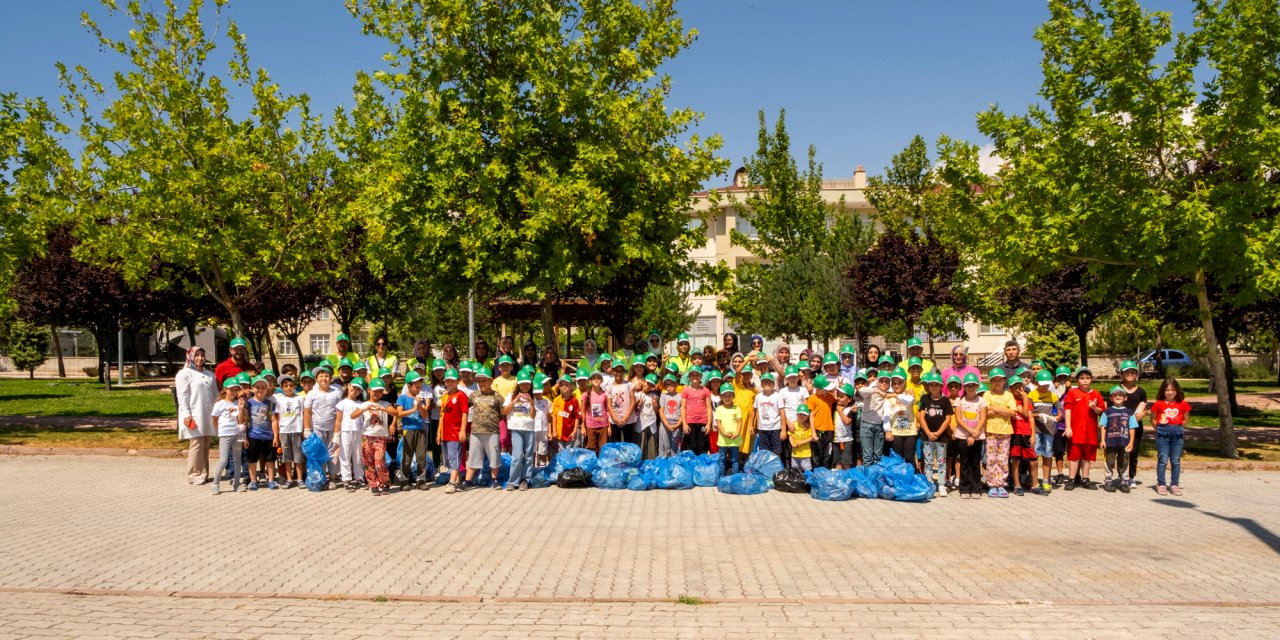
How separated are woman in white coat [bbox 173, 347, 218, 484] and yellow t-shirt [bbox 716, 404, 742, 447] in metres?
6.64

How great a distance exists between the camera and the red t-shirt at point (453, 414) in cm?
1130

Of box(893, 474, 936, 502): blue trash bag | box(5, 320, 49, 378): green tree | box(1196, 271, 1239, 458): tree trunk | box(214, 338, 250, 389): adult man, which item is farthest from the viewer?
box(5, 320, 49, 378): green tree

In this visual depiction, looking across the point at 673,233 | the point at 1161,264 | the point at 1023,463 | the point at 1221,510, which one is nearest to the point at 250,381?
the point at 673,233

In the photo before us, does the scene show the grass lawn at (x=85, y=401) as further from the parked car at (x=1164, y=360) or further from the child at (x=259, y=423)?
the parked car at (x=1164, y=360)

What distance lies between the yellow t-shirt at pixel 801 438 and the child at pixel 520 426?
3.36 m

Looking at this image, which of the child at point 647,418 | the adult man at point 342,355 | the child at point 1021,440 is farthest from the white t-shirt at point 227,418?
the child at point 1021,440

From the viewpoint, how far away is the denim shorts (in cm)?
1130

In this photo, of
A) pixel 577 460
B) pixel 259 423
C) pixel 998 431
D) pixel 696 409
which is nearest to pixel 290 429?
pixel 259 423

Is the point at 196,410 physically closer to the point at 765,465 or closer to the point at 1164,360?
the point at 765,465

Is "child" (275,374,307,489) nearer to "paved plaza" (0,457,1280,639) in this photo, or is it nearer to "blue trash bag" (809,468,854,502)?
"paved plaza" (0,457,1280,639)

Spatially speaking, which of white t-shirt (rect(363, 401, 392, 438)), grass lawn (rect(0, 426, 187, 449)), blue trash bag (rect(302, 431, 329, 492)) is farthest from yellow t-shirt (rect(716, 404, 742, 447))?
grass lawn (rect(0, 426, 187, 449))

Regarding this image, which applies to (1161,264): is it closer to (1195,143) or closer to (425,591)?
(1195,143)

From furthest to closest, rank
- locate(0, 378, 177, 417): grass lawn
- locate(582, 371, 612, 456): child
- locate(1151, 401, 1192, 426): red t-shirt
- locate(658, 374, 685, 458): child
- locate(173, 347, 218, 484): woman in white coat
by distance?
locate(0, 378, 177, 417): grass lawn
locate(582, 371, 612, 456): child
locate(658, 374, 685, 458): child
locate(173, 347, 218, 484): woman in white coat
locate(1151, 401, 1192, 426): red t-shirt

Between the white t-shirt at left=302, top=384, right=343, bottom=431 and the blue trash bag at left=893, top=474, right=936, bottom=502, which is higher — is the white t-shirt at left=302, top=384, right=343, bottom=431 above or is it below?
above
